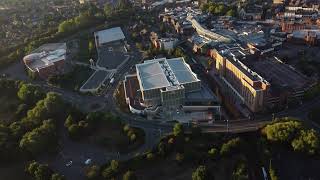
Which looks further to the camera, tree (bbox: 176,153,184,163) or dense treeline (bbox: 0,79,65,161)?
dense treeline (bbox: 0,79,65,161)

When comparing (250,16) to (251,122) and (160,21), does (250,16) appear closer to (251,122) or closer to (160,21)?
(160,21)

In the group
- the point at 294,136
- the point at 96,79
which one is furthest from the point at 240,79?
the point at 96,79

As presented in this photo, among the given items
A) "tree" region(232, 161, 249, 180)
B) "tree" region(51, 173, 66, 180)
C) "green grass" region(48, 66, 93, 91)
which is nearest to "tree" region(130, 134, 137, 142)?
"tree" region(51, 173, 66, 180)

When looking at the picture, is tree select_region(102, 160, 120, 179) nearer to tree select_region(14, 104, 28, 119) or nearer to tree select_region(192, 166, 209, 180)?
tree select_region(192, 166, 209, 180)

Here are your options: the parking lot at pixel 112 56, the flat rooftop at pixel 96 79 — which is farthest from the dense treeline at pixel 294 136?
the parking lot at pixel 112 56

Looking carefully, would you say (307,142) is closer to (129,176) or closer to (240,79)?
(240,79)
